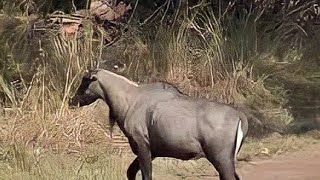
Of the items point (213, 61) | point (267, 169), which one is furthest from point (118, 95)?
point (213, 61)

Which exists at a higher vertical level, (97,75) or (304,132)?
(97,75)

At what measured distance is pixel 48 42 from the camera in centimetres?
1370

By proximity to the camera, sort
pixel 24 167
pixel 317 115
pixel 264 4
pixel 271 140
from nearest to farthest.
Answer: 1. pixel 24 167
2. pixel 271 140
3. pixel 317 115
4. pixel 264 4

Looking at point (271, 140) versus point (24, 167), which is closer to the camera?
point (24, 167)

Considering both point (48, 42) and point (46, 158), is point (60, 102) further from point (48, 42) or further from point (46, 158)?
point (48, 42)

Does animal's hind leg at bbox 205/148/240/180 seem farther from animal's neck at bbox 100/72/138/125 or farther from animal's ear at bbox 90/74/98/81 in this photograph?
animal's ear at bbox 90/74/98/81

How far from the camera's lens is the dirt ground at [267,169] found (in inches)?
371

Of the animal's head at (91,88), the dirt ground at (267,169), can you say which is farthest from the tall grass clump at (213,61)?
the animal's head at (91,88)

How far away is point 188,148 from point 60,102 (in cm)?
417

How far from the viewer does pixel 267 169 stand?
Result: 9.77 metres

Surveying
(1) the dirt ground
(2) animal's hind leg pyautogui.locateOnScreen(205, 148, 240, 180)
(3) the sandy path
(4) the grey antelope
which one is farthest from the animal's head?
(3) the sandy path

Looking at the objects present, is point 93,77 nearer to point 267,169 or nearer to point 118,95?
point 118,95

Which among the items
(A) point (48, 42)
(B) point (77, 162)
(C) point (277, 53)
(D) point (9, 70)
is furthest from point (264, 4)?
(B) point (77, 162)

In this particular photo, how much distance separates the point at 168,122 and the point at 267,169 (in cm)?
289
